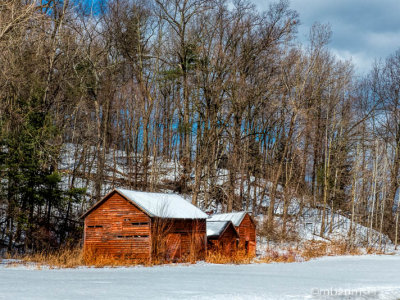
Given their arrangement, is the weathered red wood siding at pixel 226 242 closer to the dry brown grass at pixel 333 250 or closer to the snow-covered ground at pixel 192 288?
the dry brown grass at pixel 333 250

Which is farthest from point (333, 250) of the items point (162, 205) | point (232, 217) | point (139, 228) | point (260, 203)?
point (139, 228)

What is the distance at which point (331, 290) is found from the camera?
12.6 meters

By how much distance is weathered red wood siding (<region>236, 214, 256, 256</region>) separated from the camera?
30906 mm

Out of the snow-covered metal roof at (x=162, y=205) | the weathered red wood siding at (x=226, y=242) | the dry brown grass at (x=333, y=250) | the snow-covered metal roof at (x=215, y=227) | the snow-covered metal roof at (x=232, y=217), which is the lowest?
the dry brown grass at (x=333, y=250)

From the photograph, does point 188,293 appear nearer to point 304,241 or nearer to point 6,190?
point 6,190

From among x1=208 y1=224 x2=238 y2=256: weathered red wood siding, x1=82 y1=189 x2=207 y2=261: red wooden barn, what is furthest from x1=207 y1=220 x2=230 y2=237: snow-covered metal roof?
x1=82 y1=189 x2=207 y2=261: red wooden barn

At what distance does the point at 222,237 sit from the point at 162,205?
568 centimetres

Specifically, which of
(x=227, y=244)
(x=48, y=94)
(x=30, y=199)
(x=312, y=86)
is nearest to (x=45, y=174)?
(x=30, y=199)

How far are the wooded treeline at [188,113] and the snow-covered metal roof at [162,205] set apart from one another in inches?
239

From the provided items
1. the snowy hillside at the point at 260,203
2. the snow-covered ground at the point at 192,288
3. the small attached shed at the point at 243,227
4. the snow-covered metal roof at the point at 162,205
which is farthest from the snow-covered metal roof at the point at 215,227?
the snow-covered ground at the point at 192,288

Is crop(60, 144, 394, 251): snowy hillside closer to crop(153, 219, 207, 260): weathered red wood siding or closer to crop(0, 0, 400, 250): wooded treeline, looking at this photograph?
crop(0, 0, 400, 250): wooded treeline

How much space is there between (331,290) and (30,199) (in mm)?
20938

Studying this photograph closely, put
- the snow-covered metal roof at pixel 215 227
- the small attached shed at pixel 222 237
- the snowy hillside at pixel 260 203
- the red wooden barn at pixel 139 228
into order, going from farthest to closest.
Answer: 1. the snowy hillside at pixel 260 203
2. the snow-covered metal roof at pixel 215 227
3. the small attached shed at pixel 222 237
4. the red wooden barn at pixel 139 228

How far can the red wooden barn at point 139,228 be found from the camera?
23594 mm
